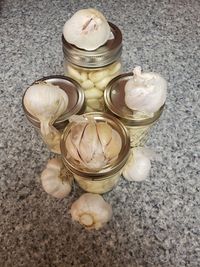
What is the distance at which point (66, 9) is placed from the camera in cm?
110

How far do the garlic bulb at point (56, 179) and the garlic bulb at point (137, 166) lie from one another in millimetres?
112

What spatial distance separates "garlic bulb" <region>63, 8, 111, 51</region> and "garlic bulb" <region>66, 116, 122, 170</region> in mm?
148

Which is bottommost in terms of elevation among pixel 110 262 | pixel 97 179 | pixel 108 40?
pixel 110 262

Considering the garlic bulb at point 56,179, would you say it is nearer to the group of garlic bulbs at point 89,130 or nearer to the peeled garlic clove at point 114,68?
the group of garlic bulbs at point 89,130

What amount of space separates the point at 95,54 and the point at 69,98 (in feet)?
0.30

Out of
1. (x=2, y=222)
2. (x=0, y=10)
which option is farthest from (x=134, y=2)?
(x=2, y=222)

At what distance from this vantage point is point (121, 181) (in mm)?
727

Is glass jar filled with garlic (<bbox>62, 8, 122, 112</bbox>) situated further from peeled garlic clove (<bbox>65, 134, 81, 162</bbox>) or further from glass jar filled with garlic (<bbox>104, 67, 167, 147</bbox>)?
peeled garlic clove (<bbox>65, 134, 81, 162</bbox>)

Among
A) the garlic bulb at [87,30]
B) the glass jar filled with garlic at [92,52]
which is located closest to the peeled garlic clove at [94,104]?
the glass jar filled with garlic at [92,52]

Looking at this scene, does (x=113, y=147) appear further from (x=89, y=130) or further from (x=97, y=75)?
(x=97, y=75)

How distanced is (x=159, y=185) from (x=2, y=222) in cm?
30

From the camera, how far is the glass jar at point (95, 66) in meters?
0.67

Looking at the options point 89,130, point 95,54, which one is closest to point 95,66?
point 95,54

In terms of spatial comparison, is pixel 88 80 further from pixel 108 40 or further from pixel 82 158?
pixel 82 158
